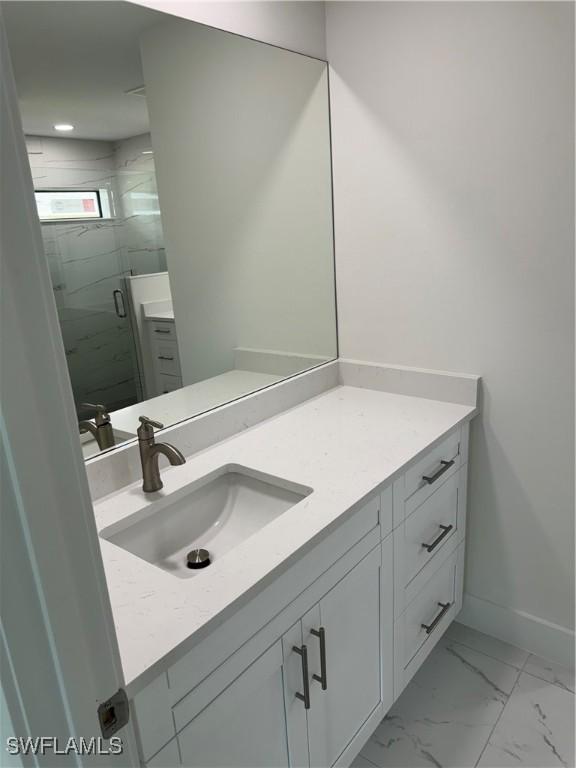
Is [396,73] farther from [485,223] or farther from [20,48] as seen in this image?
[20,48]

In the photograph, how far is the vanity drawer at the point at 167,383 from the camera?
1.56 meters

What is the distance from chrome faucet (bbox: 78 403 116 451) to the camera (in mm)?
1379

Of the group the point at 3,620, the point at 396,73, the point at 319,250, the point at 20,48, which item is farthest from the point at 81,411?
the point at 396,73

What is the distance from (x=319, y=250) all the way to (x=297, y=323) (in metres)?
0.29

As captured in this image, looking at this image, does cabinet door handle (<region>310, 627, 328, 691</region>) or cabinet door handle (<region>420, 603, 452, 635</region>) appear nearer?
cabinet door handle (<region>310, 627, 328, 691</region>)

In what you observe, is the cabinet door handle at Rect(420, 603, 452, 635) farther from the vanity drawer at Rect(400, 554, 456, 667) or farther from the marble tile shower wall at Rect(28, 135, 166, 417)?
the marble tile shower wall at Rect(28, 135, 166, 417)

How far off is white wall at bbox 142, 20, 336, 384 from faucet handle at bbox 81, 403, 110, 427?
12.4 inches

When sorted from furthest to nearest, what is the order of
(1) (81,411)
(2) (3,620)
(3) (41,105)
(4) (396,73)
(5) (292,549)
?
(4) (396,73), (1) (81,411), (3) (41,105), (5) (292,549), (2) (3,620)

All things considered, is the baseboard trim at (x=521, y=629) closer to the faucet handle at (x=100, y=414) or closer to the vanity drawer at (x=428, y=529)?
the vanity drawer at (x=428, y=529)

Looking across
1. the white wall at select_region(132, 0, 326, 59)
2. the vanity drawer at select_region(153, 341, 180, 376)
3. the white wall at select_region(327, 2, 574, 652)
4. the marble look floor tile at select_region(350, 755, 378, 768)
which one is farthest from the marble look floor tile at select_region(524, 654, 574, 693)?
the white wall at select_region(132, 0, 326, 59)

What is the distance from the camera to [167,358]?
1.58m

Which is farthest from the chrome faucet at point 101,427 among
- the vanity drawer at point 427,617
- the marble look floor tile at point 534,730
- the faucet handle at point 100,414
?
the marble look floor tile at point 534,730

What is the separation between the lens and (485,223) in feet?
5.51

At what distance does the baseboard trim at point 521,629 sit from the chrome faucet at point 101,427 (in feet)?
4.82
